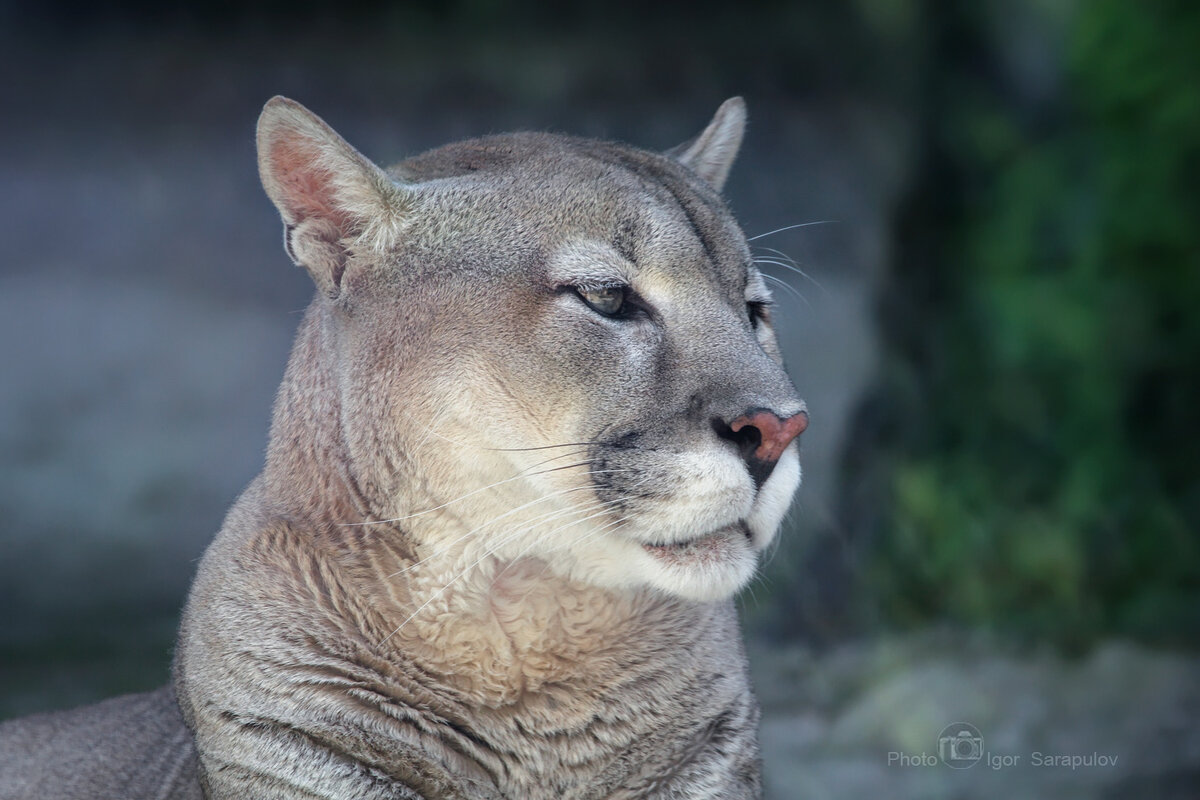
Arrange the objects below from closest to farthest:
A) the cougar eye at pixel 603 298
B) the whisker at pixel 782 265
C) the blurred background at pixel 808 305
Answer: the cougar eye at pixel 603 298, the whisker at pixel 782 265, the blurred background at pixel 808 305

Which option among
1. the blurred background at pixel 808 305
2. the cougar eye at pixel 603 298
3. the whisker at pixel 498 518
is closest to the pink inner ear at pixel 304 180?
the cougar eye at pixel 603 298

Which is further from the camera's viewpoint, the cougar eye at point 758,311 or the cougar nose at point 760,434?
the cougar eye at point 758,311

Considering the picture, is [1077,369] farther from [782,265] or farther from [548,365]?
[548,365]

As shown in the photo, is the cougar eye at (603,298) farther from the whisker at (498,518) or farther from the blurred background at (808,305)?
the blurred background at (808,305)

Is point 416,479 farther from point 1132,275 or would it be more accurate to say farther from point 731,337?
point 1132,275

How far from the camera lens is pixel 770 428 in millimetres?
2734

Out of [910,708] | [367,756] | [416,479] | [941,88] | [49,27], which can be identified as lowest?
[910,708]

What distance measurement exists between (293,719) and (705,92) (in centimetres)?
422

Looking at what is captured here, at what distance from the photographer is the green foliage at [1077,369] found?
611 cm

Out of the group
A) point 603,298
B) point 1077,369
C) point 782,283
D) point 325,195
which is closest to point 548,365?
point 603,298

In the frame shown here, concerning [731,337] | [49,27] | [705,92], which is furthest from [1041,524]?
[49,27]

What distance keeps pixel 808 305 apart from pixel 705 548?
Result: 12.4ft

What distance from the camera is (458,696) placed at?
117 inches

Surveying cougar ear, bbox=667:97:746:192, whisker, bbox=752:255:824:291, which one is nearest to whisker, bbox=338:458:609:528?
whisker, bbox=752:255:824:291
